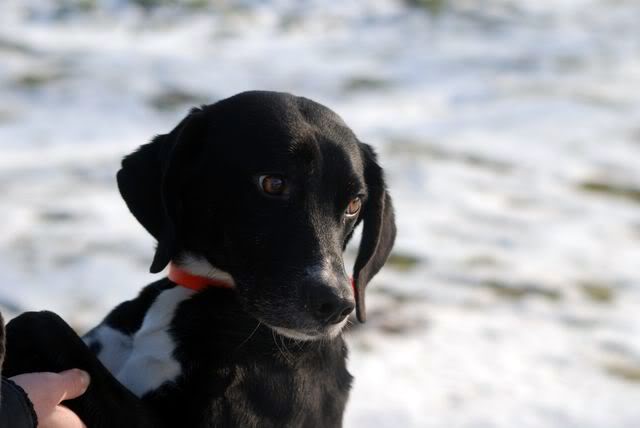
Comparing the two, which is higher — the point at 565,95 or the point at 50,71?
the point at 50,71

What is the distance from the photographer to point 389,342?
565 cm

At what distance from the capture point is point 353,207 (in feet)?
10.8

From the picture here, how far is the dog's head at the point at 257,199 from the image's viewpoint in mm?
2992

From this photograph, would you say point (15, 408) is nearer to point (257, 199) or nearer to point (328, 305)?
point (328, 305)

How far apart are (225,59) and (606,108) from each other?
438 centimetres

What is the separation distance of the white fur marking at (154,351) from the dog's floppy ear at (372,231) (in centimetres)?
64

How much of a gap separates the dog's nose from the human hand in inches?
26.0

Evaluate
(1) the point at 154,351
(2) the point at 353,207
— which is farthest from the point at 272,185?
(1) the point at 154,351

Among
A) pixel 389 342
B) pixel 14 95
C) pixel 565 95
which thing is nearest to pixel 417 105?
pixel 565 95

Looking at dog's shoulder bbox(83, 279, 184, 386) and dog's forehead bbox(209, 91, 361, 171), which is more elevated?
dog's forehead bbox(209, 91, 361, 171)

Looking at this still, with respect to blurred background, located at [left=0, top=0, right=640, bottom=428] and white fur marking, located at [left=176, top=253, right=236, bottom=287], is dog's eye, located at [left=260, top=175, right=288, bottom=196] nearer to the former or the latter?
A: white fur marking, located at [left=176, top=253, right=236, bottom=287]

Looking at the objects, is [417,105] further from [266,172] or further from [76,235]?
[266,172]

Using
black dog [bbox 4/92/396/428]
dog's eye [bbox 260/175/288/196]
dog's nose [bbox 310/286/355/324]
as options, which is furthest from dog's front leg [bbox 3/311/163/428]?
dog's eye [bbox 260/175/288/196]

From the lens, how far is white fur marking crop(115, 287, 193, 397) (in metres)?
2.94
